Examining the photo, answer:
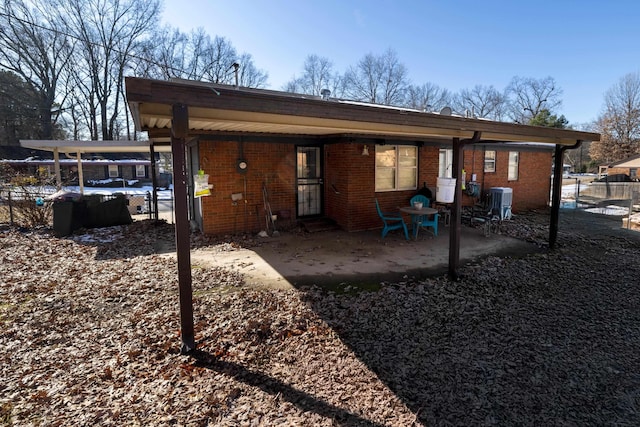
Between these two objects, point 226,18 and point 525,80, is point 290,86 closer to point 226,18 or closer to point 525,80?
point 226,18

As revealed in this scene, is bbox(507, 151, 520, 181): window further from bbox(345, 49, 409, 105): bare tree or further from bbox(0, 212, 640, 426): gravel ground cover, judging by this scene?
bbox(345, 49, 409, 105): bare tree

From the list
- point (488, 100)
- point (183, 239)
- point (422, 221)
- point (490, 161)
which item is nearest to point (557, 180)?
point (422, 221)

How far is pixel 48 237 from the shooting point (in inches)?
314

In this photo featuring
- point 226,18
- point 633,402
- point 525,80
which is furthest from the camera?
point 525,80

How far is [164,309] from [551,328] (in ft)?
14.8

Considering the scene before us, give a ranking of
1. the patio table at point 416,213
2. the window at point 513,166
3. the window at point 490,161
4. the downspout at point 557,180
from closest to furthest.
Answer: the downspout at point 557,180
the patio table at point 416,213
the window at point 490,161
the window at point 513,166

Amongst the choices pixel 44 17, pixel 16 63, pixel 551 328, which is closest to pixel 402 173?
pixel 551 328

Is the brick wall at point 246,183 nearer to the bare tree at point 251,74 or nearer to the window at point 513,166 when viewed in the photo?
the window at point 513,166

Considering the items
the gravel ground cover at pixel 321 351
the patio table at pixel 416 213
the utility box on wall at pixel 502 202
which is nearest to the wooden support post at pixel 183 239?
the gravel ground cover at pixel 321 351

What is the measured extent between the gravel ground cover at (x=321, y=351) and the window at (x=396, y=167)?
391 centimetres

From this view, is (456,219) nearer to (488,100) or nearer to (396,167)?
(396,167)

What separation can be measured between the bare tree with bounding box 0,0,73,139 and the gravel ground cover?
32.6 meters

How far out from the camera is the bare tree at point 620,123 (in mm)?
33094

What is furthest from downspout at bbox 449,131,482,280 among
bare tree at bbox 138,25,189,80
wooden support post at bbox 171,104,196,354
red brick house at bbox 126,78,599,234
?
bare tree at bbox 138,25,189,80
